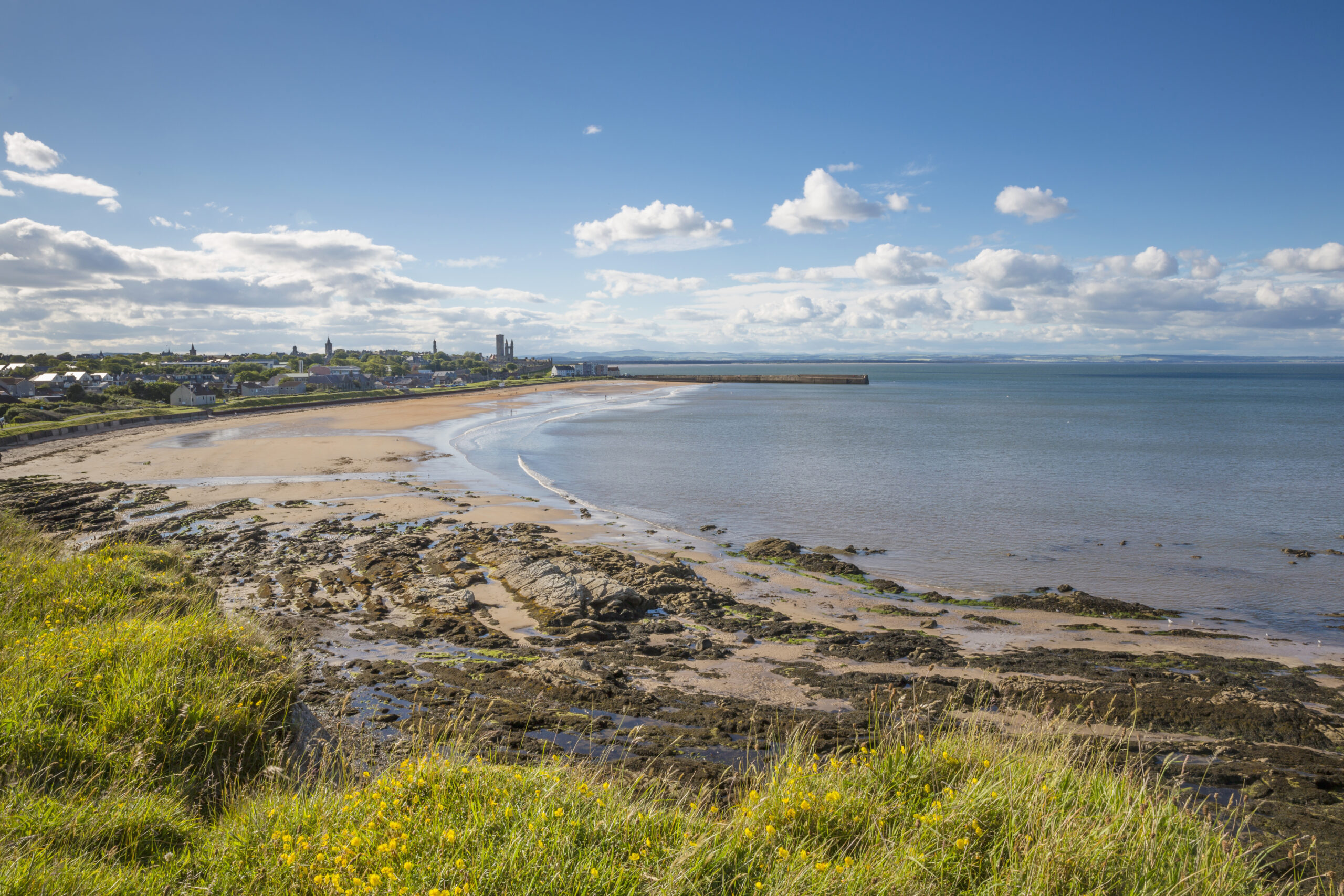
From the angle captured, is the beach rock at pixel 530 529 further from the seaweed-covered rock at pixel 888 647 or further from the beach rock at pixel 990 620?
the beach rock at pixel 990 620

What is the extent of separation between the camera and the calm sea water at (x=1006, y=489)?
1792cm

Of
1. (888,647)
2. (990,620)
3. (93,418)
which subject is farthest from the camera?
(93,418)

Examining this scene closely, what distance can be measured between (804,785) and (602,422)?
57876 mm

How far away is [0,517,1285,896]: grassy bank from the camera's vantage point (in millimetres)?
4617

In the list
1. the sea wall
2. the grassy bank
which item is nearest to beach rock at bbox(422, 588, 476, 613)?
the grassy bank

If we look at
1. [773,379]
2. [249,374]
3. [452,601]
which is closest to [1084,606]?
[452,601]

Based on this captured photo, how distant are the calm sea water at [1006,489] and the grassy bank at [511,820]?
11684 mm

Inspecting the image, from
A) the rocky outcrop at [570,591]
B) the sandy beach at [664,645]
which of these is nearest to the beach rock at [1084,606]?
the sandy beach at [664,645]

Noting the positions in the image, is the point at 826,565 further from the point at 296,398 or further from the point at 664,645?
the point at 296,398

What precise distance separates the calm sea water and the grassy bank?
460 inches

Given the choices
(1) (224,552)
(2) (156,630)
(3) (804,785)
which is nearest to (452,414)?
(1) (224,552)

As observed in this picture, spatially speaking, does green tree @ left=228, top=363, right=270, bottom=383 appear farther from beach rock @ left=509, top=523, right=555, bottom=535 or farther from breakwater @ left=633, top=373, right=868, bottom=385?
beach rock @ left=509, top=523, right=555, bottom=535

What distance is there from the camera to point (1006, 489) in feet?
98.7

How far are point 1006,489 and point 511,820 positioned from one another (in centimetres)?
2959
